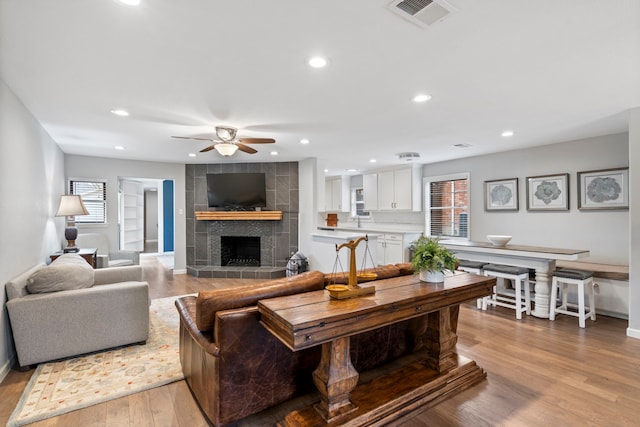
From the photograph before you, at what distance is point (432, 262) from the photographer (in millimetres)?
2414

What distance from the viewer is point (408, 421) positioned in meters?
2.03

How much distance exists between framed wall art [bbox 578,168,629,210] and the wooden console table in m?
3.11

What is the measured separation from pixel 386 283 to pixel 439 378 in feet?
2.62

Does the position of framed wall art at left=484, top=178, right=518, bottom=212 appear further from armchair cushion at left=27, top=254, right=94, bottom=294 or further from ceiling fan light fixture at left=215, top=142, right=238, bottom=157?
armchair cushion at left=27, top=254, right=94, bottom=294

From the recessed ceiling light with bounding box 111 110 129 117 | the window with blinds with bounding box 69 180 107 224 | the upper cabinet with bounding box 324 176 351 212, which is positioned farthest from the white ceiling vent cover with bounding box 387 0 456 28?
the upper cabinet with bounding box 324 176 351 212

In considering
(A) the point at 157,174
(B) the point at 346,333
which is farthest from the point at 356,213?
(B) the point at 346,333

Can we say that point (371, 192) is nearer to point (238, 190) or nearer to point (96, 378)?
point (238, 190)

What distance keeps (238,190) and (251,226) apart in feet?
2.71

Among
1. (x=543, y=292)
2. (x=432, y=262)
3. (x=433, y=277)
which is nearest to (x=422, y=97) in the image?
(x=432, y=262)

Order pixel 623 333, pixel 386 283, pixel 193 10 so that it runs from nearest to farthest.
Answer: pixel 193 10 < pixel 386 283 < pixel 623 333

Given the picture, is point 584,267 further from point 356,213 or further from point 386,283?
point 356,213

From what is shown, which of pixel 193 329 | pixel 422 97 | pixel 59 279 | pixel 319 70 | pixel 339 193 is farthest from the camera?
pixel 339 193

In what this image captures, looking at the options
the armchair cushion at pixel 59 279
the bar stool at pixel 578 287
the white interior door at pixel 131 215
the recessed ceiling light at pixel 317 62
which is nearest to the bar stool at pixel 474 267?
the bar stool at pixel 578 287

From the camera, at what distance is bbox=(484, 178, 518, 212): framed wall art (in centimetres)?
532
